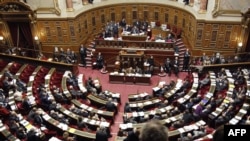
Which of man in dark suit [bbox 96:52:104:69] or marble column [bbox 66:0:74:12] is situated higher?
marble column [bbox 66:0:74:12]

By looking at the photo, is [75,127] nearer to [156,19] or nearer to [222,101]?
[222,101]

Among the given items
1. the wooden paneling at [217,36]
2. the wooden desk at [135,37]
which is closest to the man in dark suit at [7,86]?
the wooden desk at [135,37]

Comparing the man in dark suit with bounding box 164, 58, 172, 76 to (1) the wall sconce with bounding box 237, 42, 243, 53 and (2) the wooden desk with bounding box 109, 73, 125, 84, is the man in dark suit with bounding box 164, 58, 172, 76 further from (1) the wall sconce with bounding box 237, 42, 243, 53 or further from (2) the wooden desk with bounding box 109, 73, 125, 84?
(1) the wall sconce with bounding box 237, 42, 243, 53

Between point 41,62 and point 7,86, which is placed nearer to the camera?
point 7,86

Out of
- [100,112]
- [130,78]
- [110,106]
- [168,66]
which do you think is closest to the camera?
[100,112]

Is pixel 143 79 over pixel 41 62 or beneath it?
beneath

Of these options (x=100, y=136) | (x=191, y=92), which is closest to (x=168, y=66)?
(x=191, y=92)

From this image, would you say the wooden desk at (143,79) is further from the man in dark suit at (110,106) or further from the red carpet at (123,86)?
the man in dark suit at (110,106)

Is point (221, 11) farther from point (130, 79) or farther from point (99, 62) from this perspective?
point (99, 62)

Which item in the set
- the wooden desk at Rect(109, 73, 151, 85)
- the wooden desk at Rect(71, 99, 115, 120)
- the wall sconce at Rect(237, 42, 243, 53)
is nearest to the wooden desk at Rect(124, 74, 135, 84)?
the wooden desk at Rect(109, 73, 151, 85)

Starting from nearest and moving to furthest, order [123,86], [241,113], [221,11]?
[241,113] < [123,86] < [221,11]

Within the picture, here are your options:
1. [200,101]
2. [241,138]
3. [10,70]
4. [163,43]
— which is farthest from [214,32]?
[241,138]

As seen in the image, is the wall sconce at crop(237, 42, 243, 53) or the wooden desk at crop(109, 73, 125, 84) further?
the wall sconce at crop(237, 42, 243, 53)

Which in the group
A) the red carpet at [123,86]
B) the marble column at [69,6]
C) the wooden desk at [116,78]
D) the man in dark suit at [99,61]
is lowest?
the red carpet at [123,86]
